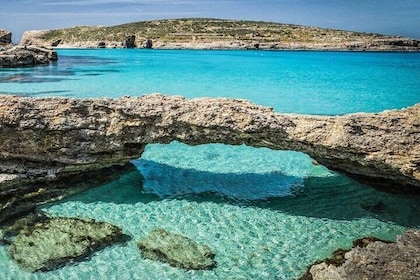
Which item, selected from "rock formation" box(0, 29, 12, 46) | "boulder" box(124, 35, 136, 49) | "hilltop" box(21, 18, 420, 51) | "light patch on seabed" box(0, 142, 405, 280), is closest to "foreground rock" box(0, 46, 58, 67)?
"light patch on seabed" box(0, 142, 405, 280)

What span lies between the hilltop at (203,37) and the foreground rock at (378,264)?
12574 cm

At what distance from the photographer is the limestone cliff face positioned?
10188 millimetres

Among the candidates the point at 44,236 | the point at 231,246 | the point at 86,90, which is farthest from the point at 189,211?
the point at 86,90

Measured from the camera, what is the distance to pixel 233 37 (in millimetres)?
141750

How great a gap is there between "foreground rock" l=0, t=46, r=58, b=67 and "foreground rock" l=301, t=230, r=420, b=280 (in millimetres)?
50404

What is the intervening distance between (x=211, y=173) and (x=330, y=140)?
Answer: 4902 mm

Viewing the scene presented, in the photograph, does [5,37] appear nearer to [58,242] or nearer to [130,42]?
[130,42]

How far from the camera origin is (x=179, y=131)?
36.6ft

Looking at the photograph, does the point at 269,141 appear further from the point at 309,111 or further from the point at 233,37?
the point at 233,37

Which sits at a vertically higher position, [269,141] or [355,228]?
[269,141]

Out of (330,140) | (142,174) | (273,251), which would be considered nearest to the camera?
(273,251)

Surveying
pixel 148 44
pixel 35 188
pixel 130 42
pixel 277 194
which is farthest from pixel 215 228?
pixel 148 44

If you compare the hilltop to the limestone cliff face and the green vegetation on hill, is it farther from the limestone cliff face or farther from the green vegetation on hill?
the limestone cliff face

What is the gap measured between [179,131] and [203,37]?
5216 inches
